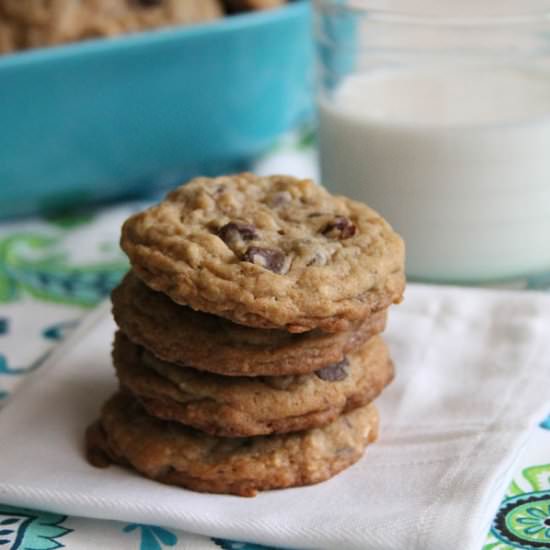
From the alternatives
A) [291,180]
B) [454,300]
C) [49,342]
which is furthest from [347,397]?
[49,342]

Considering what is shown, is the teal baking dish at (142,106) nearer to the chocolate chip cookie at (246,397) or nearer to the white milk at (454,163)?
the white milk at (454,163)

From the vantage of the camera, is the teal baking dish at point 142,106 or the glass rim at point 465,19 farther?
the teal baking dish at point 142,106

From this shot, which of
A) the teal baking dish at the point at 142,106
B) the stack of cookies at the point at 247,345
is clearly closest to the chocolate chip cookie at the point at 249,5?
the teal baking dish at the point at 142,106

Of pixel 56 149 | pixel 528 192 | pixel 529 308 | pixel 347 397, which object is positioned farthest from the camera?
pixel 56 149

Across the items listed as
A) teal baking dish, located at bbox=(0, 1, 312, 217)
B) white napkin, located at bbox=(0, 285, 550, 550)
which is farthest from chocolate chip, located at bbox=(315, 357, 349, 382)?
teal baking dish, located at bbox=(0, 1, 312, 217)

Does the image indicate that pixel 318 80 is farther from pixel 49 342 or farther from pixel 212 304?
pixel 212 304

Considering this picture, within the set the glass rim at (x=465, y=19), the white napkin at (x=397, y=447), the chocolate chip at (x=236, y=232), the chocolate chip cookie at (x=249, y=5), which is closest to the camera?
the white napkin at (x=397, y=447)
